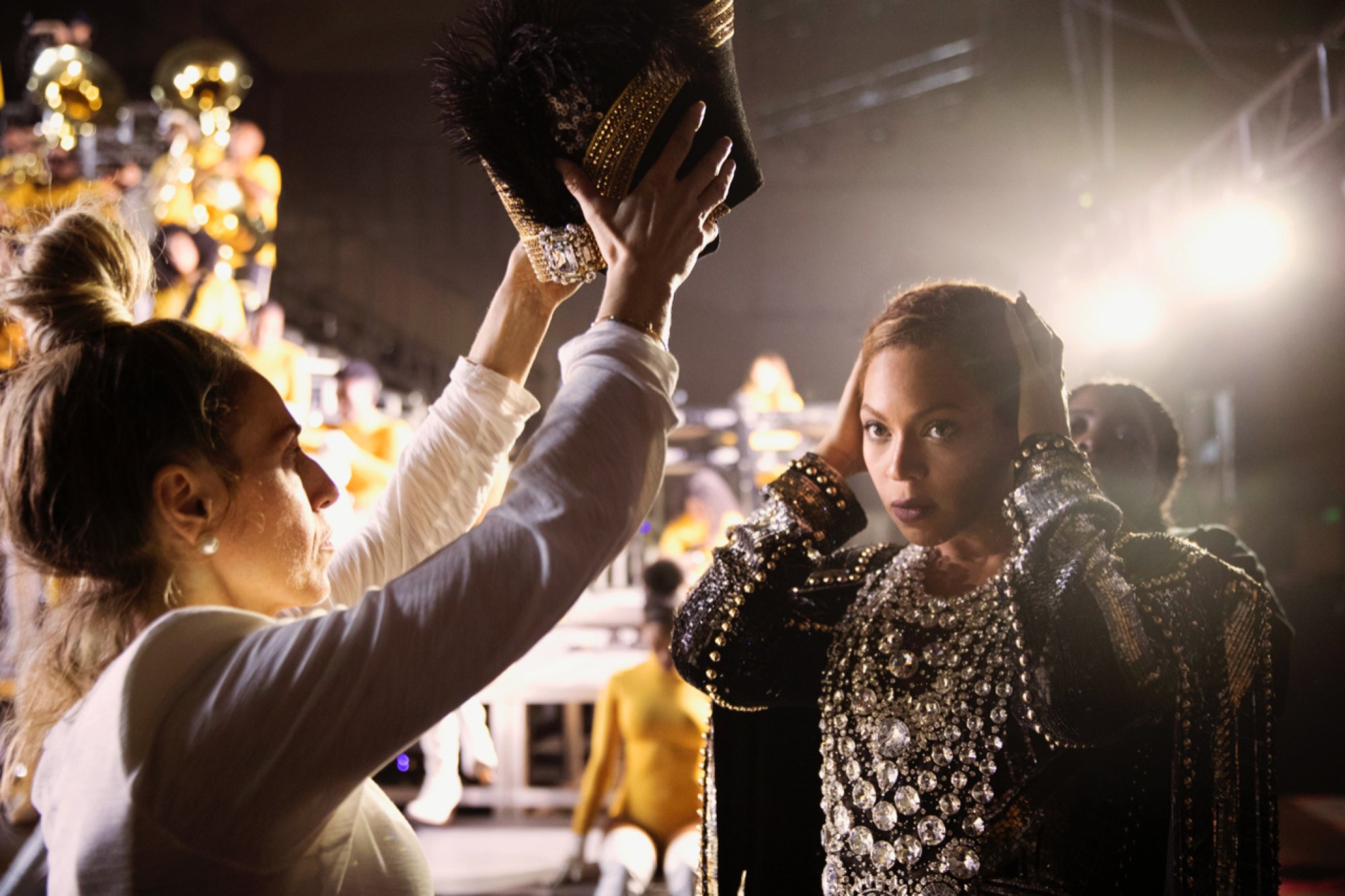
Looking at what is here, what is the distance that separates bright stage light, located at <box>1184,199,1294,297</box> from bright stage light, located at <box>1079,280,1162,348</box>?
13.9 inches

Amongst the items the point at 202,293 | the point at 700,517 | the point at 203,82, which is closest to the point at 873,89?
the point at 700,517

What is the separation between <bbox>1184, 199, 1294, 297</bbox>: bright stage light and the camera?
18.7 ft

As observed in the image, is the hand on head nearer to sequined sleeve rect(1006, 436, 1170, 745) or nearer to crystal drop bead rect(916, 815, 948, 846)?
sequined sleeve rect(1006, 436, 1170, 745)

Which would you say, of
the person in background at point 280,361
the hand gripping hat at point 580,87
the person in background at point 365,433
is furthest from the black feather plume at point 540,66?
the person in background at point 280,361

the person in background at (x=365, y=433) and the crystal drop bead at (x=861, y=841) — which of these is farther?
the person in background at (x=365, y=433)

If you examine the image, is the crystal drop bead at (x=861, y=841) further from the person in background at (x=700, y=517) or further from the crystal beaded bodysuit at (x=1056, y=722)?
the person in background at (x=700, y=517)

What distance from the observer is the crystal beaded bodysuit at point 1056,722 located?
A: 108 centimetres

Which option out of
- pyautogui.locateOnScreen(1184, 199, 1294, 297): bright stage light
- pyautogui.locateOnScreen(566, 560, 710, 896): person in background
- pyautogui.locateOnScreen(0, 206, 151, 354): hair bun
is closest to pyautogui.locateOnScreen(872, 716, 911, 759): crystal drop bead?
pyautogui.locateOnScreen(0, 206, 151, 354): hair bun

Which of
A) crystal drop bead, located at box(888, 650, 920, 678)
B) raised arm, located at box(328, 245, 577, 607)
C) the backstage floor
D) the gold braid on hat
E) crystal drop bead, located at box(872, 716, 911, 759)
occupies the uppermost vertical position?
the gold braid on hat

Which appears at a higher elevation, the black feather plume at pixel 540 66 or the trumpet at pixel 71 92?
the trumpet at pixel 71 92

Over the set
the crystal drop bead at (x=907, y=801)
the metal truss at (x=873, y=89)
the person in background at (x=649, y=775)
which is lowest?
the person in background at (x=649, y=775)

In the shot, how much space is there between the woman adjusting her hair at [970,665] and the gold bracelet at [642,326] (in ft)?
1.60

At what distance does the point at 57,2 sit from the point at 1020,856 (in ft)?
33.8

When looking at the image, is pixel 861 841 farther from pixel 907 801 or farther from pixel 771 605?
pixel 771 605
